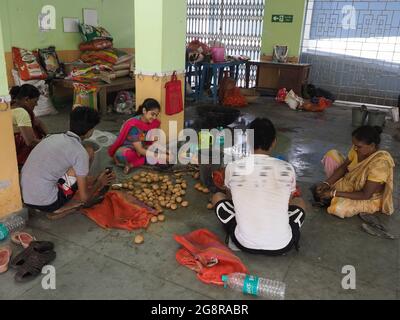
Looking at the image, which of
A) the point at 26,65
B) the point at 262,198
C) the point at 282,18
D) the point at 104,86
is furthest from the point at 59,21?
the point at 262,198

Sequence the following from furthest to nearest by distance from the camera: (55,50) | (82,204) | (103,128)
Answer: (55,50), (103,128), (82,204)

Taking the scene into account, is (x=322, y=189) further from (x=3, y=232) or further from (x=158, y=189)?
(x=3, y=232)

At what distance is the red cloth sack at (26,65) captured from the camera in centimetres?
599

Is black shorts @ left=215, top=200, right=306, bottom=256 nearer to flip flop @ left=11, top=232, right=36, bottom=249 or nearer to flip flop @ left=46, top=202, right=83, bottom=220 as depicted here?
flip flop @ left=46, top=202, right=83, bottom=220

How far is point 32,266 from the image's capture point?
230 centimetres

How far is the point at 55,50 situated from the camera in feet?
22.0

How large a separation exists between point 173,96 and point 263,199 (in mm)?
2505

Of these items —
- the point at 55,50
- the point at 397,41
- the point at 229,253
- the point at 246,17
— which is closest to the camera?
the point at 229,253

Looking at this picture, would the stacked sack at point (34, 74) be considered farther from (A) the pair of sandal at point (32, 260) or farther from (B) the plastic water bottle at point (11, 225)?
(A) the pair of sandal at point (32, 260)

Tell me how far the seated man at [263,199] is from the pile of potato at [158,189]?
2.87 ft

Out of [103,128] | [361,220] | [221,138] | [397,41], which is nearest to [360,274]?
[361,220]

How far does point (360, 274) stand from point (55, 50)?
20.7 feet

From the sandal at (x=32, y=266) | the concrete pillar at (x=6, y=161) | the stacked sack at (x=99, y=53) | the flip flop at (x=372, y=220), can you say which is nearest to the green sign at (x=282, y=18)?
the stacked sack at (x=99, y=53)
